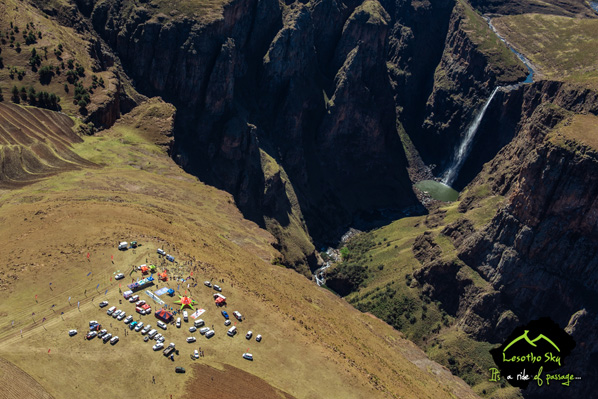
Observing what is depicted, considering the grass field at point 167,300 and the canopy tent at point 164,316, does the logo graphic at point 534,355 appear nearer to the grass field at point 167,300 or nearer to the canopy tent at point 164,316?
the grass field at point 167,300

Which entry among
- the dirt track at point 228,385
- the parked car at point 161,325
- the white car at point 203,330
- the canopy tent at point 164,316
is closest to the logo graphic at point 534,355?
the dirt track at point 228,385

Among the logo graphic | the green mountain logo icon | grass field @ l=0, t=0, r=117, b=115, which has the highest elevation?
grass field @ l=0, t=0, r=117, b=115

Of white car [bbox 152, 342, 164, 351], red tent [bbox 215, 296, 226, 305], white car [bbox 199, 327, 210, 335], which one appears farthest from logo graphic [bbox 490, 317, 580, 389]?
white car [bbox 152, 342, 164, 351]

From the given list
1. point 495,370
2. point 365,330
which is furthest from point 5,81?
point 495,370

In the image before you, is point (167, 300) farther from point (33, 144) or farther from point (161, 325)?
point (33, 144)

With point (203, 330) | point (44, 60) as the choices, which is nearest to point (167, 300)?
point (203, 330)

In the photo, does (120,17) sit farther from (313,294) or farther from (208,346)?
(208,346)

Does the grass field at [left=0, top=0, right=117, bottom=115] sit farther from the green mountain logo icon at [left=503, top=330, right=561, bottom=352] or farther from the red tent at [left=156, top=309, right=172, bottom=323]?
the green mountain logo icon at [left=503, top=330, right=561, bottom=352]
